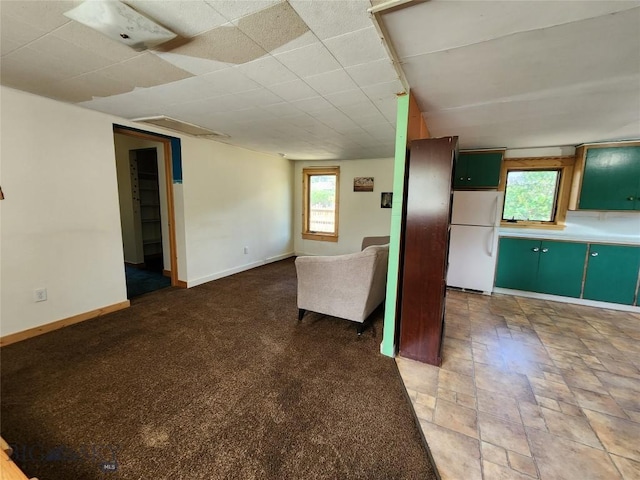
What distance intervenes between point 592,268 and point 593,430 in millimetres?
2812

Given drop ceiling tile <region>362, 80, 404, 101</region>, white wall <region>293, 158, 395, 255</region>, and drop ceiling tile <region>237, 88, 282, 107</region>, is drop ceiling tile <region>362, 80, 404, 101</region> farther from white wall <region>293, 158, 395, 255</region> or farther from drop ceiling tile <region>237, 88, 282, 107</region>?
white wall <region>293, 158, 395, 255</region>

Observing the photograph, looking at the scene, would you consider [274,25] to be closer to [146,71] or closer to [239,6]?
[239,6]

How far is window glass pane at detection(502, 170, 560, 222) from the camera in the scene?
13.1 ft

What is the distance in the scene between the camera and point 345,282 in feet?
8.51

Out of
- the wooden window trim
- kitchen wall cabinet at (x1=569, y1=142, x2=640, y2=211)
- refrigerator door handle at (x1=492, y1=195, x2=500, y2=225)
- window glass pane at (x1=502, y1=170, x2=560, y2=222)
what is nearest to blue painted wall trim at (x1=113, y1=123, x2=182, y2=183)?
refrigerator door handle at (x1=492, y1=195, x2=500, y2=225)

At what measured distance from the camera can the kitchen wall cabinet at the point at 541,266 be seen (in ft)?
11.6

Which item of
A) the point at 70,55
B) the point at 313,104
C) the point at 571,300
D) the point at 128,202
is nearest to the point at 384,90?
the point at 313,104

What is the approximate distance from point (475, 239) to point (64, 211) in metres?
5.08

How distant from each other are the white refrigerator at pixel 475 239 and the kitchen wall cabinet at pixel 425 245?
1.94m

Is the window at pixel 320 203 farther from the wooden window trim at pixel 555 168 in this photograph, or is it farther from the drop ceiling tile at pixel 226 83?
the drop ceiling tile at pixel 226 83

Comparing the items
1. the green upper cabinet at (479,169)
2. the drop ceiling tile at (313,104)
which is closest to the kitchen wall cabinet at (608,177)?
the green upper cabinet at (479,169)

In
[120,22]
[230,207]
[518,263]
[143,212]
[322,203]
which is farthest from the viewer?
[322,203]

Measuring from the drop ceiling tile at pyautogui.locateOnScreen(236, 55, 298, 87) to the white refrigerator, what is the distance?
293 centimetres

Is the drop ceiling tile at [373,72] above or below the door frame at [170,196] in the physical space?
above
